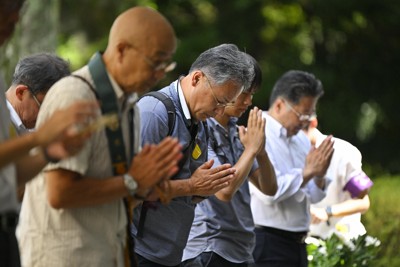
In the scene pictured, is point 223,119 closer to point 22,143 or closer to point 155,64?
point 155,64

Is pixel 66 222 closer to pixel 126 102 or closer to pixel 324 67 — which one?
pixel 126 102

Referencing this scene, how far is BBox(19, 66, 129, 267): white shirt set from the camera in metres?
4.55

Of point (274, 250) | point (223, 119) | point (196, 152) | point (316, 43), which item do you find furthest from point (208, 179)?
point (316, 43)

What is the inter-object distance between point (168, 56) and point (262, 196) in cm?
344

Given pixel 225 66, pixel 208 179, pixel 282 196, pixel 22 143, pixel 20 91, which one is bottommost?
pixel 282 196

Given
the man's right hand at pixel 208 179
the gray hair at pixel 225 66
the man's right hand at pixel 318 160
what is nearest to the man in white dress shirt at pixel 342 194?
the man's right hand at pixel 318 160

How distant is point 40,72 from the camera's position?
589 centimetres

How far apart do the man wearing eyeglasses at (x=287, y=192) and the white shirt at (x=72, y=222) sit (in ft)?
10.8

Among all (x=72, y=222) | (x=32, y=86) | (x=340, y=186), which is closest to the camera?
(x=72, y=222)

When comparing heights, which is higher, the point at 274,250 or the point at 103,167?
the point at 103,167

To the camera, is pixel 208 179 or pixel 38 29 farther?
pixel 38 29

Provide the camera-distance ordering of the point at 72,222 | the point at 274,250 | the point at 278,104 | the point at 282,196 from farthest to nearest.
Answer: the point at 278,104 → the point at 274,250 → the point at 282,196 → the point at 72,222

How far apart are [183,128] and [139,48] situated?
1633mm

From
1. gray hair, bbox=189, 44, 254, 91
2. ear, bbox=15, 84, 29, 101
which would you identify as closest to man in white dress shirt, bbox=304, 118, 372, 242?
gray hair, bbox=189, 44, 254, 91
